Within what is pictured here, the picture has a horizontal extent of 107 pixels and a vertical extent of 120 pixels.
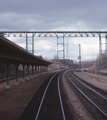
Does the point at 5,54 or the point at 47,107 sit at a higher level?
the point at 5,54

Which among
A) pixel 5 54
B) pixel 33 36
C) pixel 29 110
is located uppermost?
pixel 33 36

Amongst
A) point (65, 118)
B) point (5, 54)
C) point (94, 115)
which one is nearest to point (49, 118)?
point (65, 118)

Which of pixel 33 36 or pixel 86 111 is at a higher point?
pixel 33 36

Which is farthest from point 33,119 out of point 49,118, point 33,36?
point 33,36

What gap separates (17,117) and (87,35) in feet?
125

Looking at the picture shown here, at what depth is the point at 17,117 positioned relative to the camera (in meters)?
10.4

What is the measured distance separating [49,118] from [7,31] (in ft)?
123

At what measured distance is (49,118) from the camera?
10.6 m

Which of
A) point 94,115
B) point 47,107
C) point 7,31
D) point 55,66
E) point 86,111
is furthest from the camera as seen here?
point 55,66

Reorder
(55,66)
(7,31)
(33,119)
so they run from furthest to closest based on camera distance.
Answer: (55,66), (7,31), (33,119)

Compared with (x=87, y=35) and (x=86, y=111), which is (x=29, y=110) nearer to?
(x=86, y=111)

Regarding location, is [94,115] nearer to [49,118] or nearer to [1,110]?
[49,118]

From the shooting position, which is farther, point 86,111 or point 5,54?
point 5,54

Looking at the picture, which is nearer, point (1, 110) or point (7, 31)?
point (1, 110)
